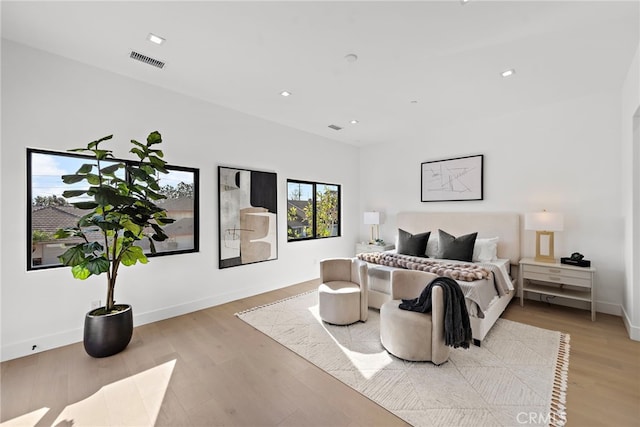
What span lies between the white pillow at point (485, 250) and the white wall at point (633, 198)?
4.37 feet

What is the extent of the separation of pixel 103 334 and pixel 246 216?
219cm

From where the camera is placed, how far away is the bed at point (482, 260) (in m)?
2.81

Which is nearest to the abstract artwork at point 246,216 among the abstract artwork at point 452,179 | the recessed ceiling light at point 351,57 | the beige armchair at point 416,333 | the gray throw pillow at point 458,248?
the recessed ceiling light at point 351,57

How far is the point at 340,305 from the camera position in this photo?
3.16m

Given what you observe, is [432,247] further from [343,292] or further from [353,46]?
[353,46]

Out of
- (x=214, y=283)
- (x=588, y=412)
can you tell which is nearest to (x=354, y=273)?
(x=214, y=283)

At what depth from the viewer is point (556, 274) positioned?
3500 millimetres

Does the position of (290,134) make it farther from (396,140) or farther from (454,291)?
(454,291)

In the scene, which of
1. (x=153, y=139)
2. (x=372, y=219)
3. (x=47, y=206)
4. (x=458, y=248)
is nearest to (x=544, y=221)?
(x=458, y=248)

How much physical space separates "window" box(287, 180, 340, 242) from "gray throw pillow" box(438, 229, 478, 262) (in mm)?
2346

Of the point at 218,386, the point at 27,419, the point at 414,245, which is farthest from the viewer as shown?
the point at 414,245

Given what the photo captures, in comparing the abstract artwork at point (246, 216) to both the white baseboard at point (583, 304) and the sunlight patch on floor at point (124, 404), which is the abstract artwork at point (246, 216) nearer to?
the sunlight patch on floor at point (124, 404)

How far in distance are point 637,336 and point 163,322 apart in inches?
207

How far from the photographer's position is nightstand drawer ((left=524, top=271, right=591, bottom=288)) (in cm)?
332
